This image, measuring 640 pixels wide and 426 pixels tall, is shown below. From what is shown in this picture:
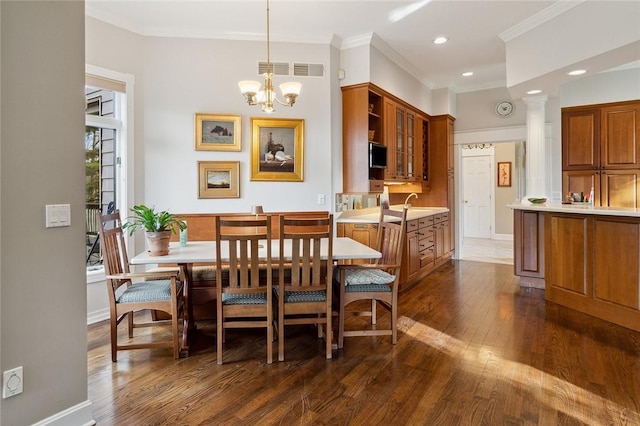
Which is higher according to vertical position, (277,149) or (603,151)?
(603,151)

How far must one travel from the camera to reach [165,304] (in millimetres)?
2715

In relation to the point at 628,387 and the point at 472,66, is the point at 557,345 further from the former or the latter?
the point at 472,66

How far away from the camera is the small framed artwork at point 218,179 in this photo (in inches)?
167

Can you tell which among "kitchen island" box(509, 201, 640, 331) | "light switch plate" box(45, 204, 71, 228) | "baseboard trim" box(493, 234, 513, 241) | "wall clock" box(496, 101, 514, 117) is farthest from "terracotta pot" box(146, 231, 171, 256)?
"baseboard trim" box(493, 234, 513, 241)

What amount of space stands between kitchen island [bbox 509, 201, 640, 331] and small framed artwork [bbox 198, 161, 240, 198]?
3.38 meters

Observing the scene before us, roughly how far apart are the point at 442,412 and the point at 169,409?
1.53m

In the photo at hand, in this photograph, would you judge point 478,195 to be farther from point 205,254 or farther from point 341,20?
point 205,254

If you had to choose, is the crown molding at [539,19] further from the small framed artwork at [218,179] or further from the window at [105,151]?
the window at [105,151]

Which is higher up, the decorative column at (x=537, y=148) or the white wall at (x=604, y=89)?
the white wall at (x=604, y=89)

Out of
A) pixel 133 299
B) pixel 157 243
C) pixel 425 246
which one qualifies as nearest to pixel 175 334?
pixel 133 299

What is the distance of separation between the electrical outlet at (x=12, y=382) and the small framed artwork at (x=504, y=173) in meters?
9.52

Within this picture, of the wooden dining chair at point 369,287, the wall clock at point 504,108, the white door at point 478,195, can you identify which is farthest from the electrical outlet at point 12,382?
the white door at point 478,195

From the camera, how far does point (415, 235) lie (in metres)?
4.93

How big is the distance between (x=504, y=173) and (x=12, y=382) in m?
9.58
